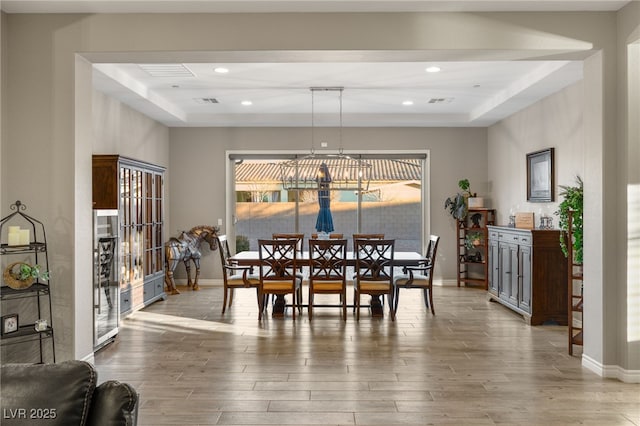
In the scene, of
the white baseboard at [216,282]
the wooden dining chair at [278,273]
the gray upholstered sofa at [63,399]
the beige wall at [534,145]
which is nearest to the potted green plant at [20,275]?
the gray upholstered sofa at [63,399]

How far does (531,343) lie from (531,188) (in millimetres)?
2652

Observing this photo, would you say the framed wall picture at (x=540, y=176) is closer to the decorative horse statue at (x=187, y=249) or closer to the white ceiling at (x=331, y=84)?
the white ceiling at (x=331, y=84)

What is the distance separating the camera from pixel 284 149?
9047 millimetres

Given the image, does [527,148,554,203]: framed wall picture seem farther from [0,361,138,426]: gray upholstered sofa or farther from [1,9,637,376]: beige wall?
[0,361,138,426]: gray upholstered sofa

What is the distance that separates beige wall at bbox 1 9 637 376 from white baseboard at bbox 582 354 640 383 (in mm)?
46

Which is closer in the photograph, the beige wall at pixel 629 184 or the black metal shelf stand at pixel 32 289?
the black metal shelf stand at pixel 32 289

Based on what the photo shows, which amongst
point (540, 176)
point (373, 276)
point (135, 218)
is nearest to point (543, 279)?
point (540, 176)

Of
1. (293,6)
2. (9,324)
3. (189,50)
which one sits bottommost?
(9,324)

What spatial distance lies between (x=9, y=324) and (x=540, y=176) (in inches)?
236

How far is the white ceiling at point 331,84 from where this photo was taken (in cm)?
387

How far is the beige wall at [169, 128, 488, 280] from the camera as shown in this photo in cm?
902

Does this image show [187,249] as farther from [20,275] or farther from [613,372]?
[613,372]

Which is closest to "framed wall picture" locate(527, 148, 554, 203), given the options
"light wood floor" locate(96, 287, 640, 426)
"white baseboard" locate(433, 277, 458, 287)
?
"light wood floor" locate(96, 287, 640, 426)

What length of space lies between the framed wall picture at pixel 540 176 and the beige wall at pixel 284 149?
6.40ft
